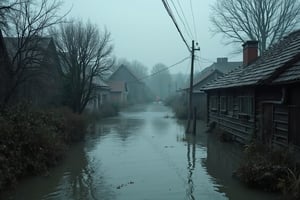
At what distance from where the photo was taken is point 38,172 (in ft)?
32.4

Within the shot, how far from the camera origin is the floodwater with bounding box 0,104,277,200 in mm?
7996

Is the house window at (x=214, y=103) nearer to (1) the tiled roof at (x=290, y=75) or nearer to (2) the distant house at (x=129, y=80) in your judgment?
(1) the tiled roof at (x=290, y=75)

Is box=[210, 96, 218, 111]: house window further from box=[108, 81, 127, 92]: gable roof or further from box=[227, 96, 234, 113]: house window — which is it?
box=[108, 81, 127, 92]: gable roof

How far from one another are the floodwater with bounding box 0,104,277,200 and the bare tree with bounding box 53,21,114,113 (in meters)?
9.39

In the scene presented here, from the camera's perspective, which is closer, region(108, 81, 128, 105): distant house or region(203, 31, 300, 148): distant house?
region(203, 31, 300, 148): distant house

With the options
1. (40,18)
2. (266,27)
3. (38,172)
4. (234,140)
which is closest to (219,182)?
(38,172)

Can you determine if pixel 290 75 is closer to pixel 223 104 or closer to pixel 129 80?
pixel 223 104

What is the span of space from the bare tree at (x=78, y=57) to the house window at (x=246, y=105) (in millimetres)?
13302

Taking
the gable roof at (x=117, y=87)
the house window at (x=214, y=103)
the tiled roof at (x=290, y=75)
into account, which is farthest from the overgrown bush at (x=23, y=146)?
the gable roof at (x=117, y=87)

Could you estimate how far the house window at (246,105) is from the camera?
46.6 feet

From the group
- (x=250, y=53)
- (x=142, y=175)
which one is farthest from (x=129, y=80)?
(x=142, y=175)

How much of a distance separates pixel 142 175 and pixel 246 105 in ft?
23.1

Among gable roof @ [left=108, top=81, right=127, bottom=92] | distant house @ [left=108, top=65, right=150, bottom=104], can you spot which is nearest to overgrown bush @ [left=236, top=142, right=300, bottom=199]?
gable roof @ [left=108, top=81, right=127, bottom=92]

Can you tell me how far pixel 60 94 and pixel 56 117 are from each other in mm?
9455
